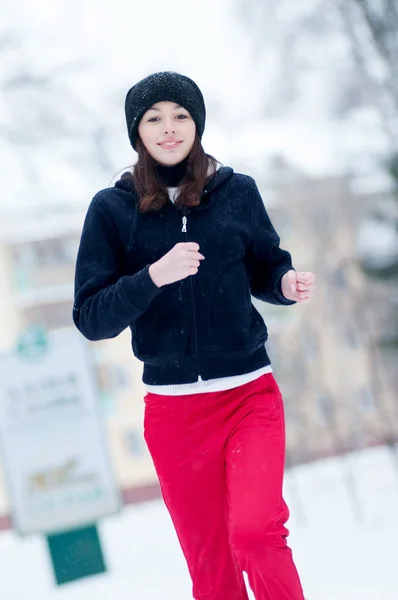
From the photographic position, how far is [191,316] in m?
2.00

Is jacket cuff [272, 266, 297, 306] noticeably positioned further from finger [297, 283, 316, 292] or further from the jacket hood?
the jacket hood

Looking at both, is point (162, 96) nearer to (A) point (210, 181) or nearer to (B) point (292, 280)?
(A) point (210, 181)

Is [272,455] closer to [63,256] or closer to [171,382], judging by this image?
[171,382]

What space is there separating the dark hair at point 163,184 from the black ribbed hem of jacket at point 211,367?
37 cm

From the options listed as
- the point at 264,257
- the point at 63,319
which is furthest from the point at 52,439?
the point at 63,319

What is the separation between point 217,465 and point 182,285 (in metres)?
0.43

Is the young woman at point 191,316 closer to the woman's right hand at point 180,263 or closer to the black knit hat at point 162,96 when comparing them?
the black knit hat at point 162,96

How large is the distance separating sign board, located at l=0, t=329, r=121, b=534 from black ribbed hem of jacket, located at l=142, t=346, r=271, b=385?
332cm

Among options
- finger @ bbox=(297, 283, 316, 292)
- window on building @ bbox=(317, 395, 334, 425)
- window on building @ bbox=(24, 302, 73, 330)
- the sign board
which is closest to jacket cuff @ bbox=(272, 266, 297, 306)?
finger @ bbox=(297, 283, 316, 292)

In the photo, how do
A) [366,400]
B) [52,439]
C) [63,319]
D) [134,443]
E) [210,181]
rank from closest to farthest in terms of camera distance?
[210,181] → [52,439] → [63,319] → [366,400] → [134,443]

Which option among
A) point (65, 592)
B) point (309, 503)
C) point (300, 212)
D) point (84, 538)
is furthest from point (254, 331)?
point (300, 212)

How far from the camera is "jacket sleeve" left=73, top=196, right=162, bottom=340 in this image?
1.86 meters

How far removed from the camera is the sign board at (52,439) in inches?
209

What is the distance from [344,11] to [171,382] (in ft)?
29.2
